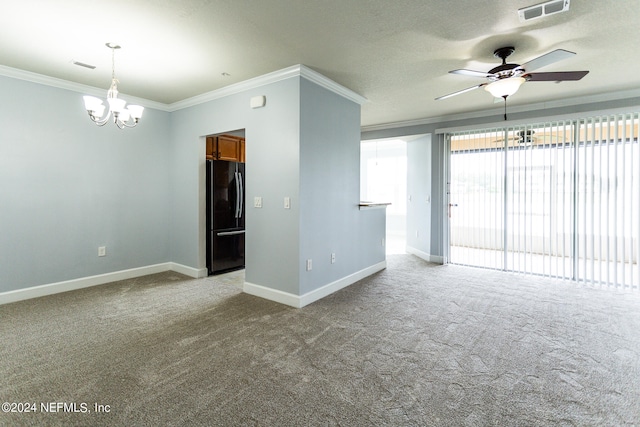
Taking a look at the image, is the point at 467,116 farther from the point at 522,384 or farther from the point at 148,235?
the point at 148,235

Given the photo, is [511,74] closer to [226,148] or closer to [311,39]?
[311,39]

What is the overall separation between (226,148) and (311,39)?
2782 mm

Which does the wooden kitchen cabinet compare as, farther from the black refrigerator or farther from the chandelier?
the chandelier

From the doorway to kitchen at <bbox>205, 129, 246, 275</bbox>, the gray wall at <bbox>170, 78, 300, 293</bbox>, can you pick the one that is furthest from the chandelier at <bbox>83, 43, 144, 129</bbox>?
the doorway to kitchen at <bbox>205, 129, 246, 275</bbox>

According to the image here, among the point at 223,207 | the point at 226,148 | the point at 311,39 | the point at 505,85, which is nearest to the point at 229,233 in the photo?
the point at 223,207

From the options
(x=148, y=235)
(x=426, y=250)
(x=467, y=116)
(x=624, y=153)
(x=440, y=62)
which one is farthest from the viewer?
(x=426, y=250)

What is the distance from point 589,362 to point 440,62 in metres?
2.97

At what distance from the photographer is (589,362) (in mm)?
2377

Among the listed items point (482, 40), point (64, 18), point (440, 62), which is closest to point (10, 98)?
point (64, 18)

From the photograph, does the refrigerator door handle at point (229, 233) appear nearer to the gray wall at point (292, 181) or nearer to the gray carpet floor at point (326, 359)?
the gray wall at point (292, 181)

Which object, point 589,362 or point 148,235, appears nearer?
point 589,362

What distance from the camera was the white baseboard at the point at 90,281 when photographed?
3.64m

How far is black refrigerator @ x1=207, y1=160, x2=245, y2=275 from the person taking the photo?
15.5 feet

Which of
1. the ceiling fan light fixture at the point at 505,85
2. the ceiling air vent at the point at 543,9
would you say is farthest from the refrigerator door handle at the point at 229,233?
the ceiling air vent at the point at 543,9
